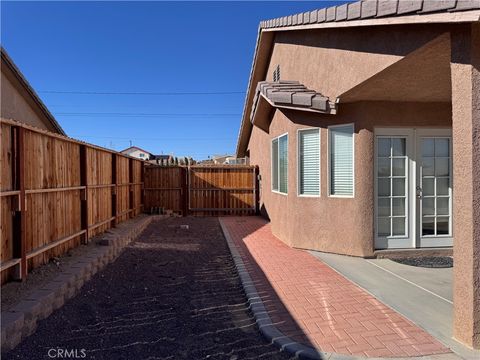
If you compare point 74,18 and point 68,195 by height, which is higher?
point 74,18

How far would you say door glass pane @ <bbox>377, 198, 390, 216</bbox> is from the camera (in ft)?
22.1

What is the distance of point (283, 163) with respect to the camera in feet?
29.0

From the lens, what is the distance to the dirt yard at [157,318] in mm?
3395

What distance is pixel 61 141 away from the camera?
6000mm

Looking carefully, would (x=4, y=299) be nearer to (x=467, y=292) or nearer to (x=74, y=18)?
(x=467, y=292)

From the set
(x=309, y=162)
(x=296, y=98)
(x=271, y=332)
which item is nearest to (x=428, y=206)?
(x=309, y=162)

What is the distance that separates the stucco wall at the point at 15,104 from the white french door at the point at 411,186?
1081 centimetres

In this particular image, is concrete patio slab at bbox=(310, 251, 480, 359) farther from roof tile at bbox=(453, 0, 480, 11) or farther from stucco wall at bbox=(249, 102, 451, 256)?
roof tile at bbox=(453, 0, 480, 11)

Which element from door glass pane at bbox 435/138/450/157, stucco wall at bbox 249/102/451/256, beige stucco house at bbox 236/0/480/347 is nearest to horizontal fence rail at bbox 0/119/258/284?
beige stucco house at bbox 236/0/480/347

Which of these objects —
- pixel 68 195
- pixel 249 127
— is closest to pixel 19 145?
pixel 68 195

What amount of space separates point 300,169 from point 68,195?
4705 mm

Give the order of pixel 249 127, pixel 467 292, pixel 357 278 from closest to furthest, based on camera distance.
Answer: pixel 467 292, pixel 357 278, pixel 249 127
